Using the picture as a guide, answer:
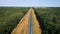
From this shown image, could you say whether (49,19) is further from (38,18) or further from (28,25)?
(28,25)

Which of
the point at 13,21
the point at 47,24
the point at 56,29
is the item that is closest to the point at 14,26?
the point at 13,21

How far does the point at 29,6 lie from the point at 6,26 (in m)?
0.61

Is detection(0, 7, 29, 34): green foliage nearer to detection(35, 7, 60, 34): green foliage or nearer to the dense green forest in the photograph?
the dense green forest

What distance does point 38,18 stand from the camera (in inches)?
102

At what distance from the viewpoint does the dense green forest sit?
2.51 meters

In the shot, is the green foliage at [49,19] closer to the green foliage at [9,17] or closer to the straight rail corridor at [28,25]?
the straight rail corridor at [28,25]

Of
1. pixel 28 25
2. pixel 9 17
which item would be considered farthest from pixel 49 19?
pixel 9 17

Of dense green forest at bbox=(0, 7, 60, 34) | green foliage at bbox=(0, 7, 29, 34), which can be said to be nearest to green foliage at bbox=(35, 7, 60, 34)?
dense green forest at bbox=(0, 7, 60, 34)

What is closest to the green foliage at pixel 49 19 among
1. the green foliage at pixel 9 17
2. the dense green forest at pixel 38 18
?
the dense green forest at pixel 38 18

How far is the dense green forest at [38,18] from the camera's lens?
8.23 feet

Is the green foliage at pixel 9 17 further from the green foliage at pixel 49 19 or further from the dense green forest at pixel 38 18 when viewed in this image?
the green foliage at pixel 49 19

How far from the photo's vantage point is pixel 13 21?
259cm

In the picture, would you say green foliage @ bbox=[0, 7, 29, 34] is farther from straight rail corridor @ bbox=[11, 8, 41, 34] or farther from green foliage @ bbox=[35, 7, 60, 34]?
green foliage @ bbox=[35, 7, 60, 34]

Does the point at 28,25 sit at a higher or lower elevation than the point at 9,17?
lower
